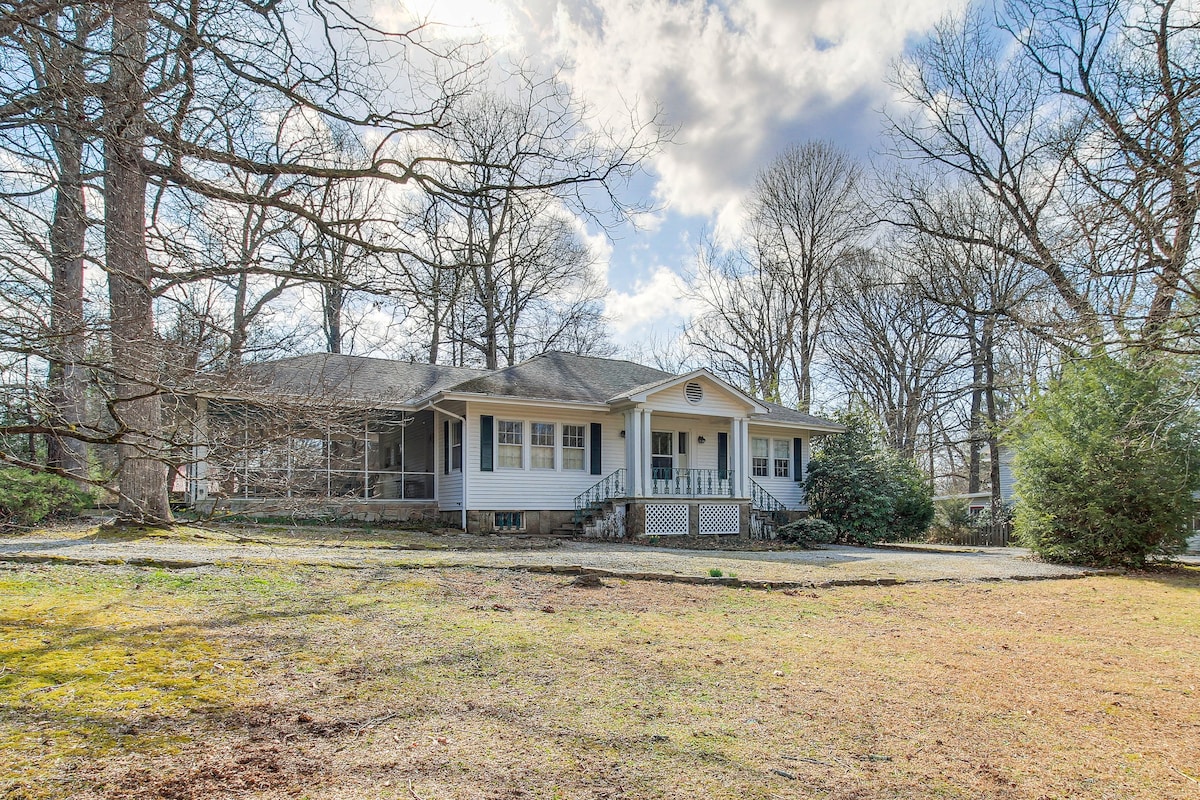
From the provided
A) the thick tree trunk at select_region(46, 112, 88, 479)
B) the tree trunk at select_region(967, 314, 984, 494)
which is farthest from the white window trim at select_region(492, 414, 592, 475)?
the tree trunk at select_region(967, 314, 984, 494)

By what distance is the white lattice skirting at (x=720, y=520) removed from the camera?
1884cm

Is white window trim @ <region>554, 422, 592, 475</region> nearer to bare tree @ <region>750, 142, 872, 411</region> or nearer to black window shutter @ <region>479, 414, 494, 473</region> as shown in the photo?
black window shutter @ <region>479, 414, 494, 473</region>

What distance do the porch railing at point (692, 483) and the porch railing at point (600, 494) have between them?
866mm

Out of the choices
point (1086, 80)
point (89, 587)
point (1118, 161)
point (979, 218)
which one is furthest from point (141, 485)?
point (979, 218)

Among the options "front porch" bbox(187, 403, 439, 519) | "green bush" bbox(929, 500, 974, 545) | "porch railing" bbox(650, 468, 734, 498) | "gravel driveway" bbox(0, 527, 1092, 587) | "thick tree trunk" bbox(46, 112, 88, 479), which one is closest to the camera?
"thick tree trunk" bbox(46, 112, 88, 479)

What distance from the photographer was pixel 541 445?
18562 millimetres

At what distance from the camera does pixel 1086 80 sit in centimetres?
1432

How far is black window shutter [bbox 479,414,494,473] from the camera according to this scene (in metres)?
17.5

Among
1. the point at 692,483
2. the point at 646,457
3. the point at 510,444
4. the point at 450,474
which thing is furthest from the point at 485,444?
the point at 692,483

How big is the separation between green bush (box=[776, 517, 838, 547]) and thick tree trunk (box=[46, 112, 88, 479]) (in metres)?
15.7

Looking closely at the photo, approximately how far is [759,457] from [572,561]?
12.7 m

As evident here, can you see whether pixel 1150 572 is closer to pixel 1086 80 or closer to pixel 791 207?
pixel 1086 80

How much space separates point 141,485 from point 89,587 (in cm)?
614

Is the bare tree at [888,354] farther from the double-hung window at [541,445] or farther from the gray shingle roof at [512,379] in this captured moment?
the double-hung window at [541,445]
